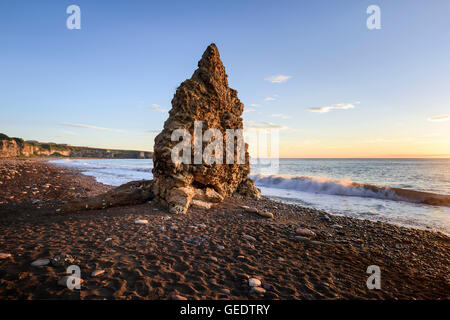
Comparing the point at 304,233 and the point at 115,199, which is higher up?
the point at 115,199

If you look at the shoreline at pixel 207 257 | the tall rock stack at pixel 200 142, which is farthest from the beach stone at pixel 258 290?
the tall rock stack at pixel 200 142

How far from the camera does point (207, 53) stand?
979 cm

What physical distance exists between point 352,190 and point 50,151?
5836 inches

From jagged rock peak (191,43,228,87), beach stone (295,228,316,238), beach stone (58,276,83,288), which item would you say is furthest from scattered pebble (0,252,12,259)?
jagged rock peak (191,43,228,87)

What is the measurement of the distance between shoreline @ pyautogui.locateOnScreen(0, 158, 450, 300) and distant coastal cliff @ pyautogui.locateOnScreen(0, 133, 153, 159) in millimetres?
90983

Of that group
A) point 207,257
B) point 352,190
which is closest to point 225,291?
point 207,257

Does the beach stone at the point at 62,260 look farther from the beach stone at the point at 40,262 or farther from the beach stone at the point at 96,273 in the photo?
the beach stone at the point at 96,273

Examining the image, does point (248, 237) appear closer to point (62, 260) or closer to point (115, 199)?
point (62, 260)

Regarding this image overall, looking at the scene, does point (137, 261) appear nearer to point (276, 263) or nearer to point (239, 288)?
point (239, 288)

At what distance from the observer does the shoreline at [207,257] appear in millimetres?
3148

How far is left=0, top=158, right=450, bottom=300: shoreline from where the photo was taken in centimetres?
315

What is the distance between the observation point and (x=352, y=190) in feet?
57.4
